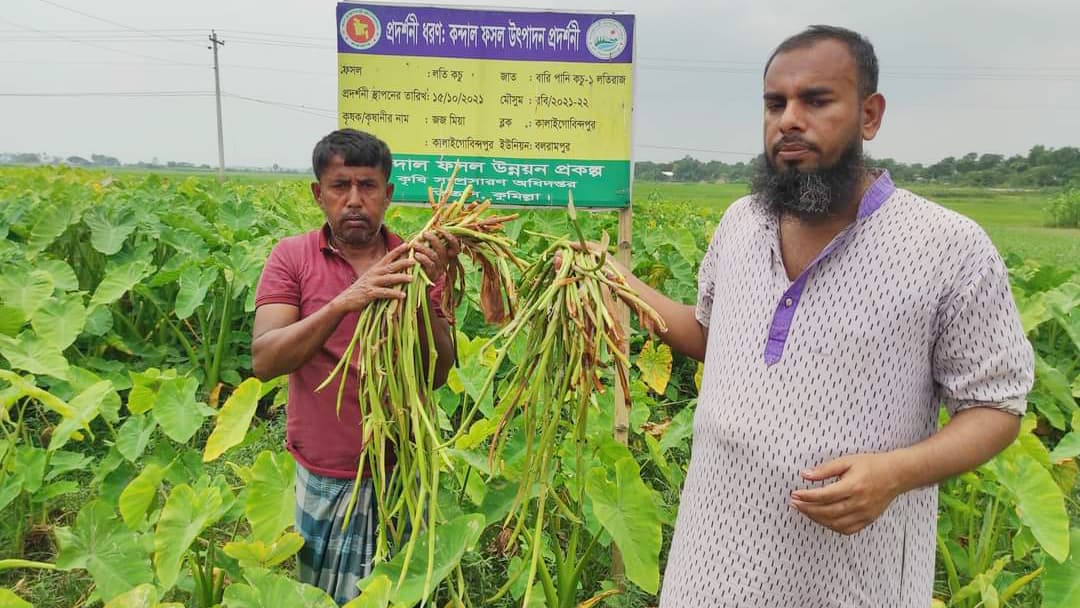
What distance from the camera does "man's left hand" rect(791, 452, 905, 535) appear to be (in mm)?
1307

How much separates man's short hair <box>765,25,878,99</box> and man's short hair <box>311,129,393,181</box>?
86 cm

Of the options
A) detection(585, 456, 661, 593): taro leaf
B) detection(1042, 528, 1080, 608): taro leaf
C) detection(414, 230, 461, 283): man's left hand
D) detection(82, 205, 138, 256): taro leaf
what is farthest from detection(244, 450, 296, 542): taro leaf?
detection(82, 205, 138, 256): taro leaf

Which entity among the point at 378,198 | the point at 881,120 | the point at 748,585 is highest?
the point at 881,120

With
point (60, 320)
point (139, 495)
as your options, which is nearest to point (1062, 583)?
point (139, 495)

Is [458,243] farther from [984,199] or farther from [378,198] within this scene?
[984,199]

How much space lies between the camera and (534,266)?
1.45 metres

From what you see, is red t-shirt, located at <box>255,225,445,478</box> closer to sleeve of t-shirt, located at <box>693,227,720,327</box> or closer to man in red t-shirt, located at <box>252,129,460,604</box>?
man in red t-shirt, located at <box>252,129,460,604</box>

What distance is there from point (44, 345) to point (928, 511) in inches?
98.0

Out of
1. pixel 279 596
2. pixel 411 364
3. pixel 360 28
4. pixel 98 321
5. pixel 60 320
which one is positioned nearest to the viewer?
pixel 411 364

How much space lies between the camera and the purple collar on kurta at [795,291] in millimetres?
1466

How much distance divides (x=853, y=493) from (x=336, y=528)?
3.66ft

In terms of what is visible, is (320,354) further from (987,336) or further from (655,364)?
(655,364)

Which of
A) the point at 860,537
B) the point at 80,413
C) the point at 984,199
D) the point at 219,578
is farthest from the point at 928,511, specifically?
the point at 984,199

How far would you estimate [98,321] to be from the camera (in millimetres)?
4195
